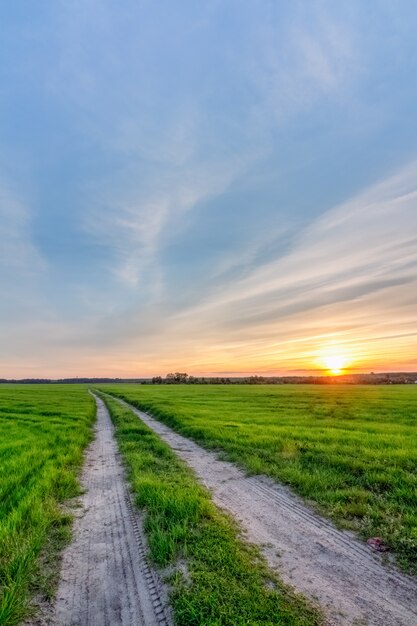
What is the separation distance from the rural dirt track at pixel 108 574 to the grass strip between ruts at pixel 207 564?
251mm

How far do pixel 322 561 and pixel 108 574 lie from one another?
119 inches

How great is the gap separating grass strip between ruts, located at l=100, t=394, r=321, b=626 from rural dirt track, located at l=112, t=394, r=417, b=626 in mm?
313

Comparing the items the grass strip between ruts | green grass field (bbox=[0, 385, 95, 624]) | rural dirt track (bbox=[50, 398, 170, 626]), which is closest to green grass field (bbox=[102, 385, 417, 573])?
the grass strip between ruts

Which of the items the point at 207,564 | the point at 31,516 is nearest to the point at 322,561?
the point at 207,564

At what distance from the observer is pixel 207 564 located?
452 centimetres

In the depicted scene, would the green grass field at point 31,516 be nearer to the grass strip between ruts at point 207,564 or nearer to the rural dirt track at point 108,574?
the rural dirt track at point 108,574

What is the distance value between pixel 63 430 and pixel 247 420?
10.6 meters

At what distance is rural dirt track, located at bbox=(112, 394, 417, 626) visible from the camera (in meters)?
3.79

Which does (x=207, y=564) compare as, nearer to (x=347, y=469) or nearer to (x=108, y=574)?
(x=108, y=574)

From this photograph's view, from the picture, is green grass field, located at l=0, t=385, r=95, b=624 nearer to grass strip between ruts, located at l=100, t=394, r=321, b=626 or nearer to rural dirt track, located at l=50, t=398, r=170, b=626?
rural dirt track, located at l=50, t=398, r=170, b=626

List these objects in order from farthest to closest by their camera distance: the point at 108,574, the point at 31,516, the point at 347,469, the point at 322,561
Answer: the point at 347,469 → the point at 31,516 → the point at 322,561 → the point at 108,574

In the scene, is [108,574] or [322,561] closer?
[108,574]

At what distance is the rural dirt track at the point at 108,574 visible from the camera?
371cm

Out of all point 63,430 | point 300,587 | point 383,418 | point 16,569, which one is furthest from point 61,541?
point 383,418
